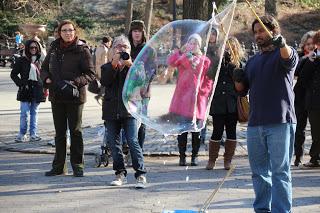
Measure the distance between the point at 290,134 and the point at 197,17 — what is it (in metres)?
7.02

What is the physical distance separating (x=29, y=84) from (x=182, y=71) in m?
5.33

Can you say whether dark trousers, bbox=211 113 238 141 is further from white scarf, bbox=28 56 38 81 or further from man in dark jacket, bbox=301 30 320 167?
white scarf, bbox=28 56 38 81

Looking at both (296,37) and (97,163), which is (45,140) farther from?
(296,37)

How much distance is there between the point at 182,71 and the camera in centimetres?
674

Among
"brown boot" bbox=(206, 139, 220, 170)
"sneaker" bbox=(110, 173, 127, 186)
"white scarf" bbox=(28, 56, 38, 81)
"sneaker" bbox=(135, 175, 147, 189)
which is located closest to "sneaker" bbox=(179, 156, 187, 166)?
"brown boot" bbox=(206, 139, 220, 170)

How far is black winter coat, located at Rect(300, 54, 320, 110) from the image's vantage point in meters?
8.94

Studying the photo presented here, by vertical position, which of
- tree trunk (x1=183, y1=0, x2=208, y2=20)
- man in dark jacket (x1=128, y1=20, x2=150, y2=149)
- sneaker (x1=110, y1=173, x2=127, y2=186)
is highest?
tree trunk (x1=183, y1=0, x2=208, y2=20)

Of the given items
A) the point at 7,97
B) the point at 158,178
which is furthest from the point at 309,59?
the point at 7,97

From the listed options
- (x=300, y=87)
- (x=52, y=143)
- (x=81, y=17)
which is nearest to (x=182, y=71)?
(x=300, y=87)

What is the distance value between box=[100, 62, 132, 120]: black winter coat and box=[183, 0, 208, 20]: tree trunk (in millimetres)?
5085

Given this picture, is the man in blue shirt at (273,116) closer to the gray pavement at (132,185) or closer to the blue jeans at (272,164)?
the blue jeans at (272,164)

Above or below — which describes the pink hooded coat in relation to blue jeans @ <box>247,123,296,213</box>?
above

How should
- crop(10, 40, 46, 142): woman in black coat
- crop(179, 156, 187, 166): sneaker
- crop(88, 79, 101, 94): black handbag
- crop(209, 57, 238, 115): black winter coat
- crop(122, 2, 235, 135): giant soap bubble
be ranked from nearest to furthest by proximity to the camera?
crop(122, 2, 235, 135): giant soap bubble → crop(88, 79, 101, 94): black handbag → crop(209, 57, 238, 115): black winter coat → crop(179, 156, 187, 166): sneaker → crop(10, 40, 46, 142): woman in black coat

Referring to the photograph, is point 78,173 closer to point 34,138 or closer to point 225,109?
point 225,109
